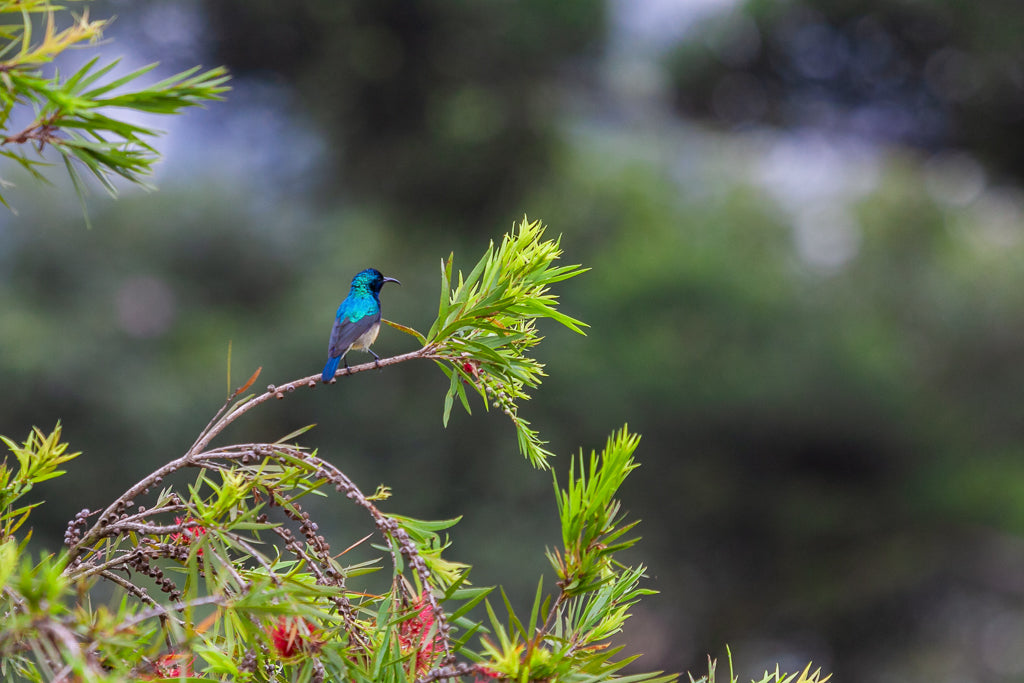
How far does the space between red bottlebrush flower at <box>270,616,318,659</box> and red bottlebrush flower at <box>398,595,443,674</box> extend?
3cm

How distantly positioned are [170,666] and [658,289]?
3083 millimetres

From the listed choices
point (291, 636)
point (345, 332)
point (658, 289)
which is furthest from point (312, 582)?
point (658, 289)

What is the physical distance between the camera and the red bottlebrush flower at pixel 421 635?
30cm

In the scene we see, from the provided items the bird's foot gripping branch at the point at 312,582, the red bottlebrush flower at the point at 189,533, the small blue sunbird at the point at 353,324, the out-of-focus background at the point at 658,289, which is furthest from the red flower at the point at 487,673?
the out-of-focus background at the point at 658,289

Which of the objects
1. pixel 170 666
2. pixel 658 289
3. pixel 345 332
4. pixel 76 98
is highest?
pixel 658 289

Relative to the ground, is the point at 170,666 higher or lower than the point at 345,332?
lower

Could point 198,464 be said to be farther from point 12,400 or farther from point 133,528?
point 12,400

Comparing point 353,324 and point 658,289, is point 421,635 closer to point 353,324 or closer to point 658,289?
point 353,324

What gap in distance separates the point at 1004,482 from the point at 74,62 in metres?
3.98

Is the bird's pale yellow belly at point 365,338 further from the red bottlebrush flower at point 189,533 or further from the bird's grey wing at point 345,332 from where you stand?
the red bottlebrush flower at point 189,533

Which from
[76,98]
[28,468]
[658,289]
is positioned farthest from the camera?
[658,289]

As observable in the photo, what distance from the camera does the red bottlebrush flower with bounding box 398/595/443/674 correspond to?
30cm

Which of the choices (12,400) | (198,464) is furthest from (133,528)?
(12,400)

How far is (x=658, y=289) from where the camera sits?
329cm
